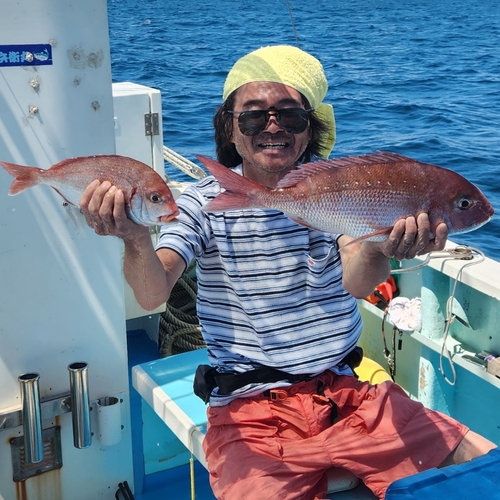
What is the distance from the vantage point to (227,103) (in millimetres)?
2639

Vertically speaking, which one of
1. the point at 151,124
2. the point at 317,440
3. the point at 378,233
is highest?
the point at 378,233

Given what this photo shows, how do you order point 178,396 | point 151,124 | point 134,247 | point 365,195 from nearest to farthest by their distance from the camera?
1. point 365,195
2. point 134,247
3. point 178,396
4. point 151,124

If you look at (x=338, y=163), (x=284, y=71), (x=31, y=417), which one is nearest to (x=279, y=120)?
(x=284, y=71)

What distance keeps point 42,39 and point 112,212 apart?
37.1 inches

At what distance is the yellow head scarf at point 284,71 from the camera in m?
2.48

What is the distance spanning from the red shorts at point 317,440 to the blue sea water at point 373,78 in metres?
1.36

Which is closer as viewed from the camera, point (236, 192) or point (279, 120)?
point (236, 192)

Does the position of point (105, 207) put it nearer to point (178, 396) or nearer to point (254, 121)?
point (254, 121)

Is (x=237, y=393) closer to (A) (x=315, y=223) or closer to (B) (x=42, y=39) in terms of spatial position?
(A) (x=315, y=223)

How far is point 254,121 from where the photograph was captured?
2438 millimetres

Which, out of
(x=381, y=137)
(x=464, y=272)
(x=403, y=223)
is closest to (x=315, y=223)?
(x=403, y=223)

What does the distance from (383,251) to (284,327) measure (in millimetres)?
566

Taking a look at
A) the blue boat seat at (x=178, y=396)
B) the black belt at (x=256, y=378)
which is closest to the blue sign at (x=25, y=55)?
the black belt at (x=256, y=378)

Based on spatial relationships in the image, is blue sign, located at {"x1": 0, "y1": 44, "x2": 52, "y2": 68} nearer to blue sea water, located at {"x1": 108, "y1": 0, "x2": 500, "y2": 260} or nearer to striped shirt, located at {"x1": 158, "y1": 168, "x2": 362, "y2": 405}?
striped shirt, located at {"x1": 158, "y1": 168, "x2": 362, "y2": 405}
